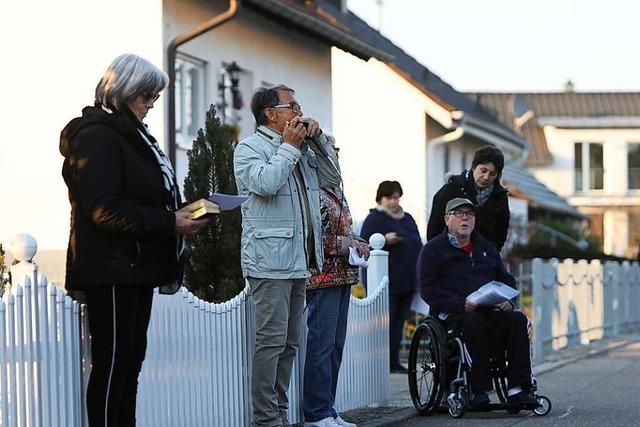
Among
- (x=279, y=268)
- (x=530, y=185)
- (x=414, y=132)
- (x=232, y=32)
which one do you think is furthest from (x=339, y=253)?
(x=530, y=185)

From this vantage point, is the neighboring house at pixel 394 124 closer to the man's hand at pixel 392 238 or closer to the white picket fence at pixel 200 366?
the man's hand at pixel 392 238

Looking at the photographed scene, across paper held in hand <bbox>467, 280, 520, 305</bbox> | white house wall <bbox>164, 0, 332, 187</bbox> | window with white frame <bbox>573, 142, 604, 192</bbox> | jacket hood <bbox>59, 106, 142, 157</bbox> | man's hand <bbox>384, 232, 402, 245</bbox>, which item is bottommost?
paper held in hand <bbox>467, 280, 520, 305</bbox>

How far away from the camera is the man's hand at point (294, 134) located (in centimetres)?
800

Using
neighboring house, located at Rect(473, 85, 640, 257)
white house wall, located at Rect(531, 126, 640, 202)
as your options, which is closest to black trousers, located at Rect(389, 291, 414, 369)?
neighboring house, located at Rect(473, 85, 640, 257)

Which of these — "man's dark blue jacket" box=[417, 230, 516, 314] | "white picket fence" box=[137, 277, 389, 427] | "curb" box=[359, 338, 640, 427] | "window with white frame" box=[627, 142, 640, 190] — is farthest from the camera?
"window with white frame" box=[627, 142, 640, 190]

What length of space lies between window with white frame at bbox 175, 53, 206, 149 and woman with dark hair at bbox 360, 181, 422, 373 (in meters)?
3.48

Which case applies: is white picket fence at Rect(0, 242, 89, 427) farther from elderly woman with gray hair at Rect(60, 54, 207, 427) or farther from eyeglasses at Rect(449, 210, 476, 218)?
eyeglasses at Rect(449, 210, 476, 218)

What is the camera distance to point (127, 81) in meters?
6.32

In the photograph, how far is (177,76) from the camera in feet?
57.5

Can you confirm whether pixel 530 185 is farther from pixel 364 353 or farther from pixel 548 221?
pixel 364 353

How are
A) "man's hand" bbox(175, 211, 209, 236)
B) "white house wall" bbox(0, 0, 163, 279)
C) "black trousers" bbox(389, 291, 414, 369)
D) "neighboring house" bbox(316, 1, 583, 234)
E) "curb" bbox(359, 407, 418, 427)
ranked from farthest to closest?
"neighboring house" bbox(316, 1, 583, 234)
"white house wall" bbox(0, 0, 163, 279)
"black trousers" bbox(389, 291, 414, 369)
"curb" bbox(359, 407, 418, 427)
"man's hand" bbox(175, 211, 209, 236)

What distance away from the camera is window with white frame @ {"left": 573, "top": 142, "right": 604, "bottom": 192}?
70.3 meters

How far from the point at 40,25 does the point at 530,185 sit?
112 feet

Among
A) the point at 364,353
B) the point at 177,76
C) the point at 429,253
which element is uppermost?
the point at 177,76
